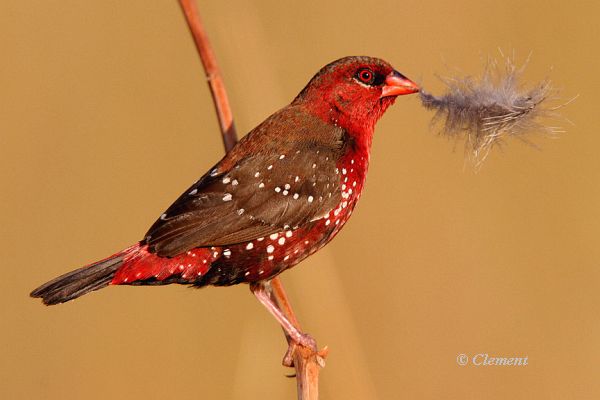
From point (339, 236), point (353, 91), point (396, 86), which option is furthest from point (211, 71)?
point (339, 236)

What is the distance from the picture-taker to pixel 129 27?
710 centimetres

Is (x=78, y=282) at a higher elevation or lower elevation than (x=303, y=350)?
higher

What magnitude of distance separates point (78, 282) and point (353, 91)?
1.65 meters

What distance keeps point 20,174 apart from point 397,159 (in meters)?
2.66

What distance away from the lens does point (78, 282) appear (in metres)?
3.95

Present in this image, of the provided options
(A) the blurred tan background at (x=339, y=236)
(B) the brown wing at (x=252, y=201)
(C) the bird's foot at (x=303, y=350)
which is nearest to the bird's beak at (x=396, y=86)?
(B) the brown wing at (x=252, y=201)

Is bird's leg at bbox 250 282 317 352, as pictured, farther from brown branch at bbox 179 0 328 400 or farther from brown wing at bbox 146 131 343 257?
brown wing at bbox 146 131 343 257

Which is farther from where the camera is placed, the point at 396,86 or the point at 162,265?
the point at 396,86

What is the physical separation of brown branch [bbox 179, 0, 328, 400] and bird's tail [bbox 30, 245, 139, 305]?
0.92m

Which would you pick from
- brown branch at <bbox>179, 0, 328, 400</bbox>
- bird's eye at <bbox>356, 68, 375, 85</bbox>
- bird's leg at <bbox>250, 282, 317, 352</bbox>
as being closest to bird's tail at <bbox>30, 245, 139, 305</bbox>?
bird's leg at <bbox>250, 282, 317, 352</bbox>

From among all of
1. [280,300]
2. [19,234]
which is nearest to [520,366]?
[280,300]

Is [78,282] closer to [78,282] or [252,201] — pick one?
[78,282]

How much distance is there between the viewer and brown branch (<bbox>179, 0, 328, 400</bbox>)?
394 centimetres

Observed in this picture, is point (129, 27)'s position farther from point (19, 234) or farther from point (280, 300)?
point (280, 300)
